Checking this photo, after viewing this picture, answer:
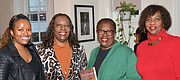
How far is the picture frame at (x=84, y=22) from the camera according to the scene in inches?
165

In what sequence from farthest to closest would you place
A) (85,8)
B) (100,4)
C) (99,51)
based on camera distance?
(100,4) → (85,8) → (99,51)

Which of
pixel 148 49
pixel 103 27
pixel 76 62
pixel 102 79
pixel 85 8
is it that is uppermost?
pixel 85 8

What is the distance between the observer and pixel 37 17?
4.80 metres

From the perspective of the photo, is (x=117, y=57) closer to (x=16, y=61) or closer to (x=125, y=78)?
(x=125, y=78)

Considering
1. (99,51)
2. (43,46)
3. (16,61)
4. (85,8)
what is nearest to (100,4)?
(85,8)

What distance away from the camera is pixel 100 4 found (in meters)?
4.69

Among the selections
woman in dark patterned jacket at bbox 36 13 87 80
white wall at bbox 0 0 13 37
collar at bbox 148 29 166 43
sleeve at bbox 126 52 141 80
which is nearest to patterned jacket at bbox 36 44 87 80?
woman in dark patterned jacket at bbox 36 13 87 80

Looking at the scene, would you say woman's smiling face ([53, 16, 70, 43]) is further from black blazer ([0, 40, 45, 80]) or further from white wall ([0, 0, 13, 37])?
white wall ([0, 0, 13, 37])

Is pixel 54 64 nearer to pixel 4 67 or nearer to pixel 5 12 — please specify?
pixel 4 67

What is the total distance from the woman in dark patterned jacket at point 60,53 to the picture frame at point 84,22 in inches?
77.6

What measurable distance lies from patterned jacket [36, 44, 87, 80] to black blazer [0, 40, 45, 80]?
0.88ft

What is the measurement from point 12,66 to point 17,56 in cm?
11

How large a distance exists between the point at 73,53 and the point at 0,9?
3.87 m

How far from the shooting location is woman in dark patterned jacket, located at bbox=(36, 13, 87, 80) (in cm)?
200
